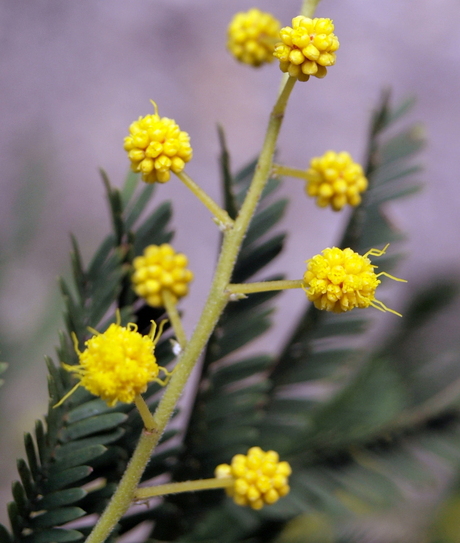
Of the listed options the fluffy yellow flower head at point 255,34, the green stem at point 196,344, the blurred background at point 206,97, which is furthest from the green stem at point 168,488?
the blurred background at point 206,97

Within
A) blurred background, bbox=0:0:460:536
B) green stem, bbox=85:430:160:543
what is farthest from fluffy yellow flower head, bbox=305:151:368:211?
blurred background, bbox=0:0:460:536

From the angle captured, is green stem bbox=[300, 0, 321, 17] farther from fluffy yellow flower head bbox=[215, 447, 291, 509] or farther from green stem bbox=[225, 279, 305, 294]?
fluffy yellow flower head bbox=[215, 447, 291, 509]

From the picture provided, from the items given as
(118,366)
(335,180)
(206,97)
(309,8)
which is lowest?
(118,366)

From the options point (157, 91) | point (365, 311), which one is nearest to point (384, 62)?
point (157, 91)

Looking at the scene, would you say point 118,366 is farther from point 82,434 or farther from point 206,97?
point 206,97

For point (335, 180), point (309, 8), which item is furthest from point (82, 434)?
point (309, 8)

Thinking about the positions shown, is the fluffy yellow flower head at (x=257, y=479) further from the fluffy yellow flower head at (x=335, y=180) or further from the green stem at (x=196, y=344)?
the fluffy yellow flower head at (x=335, y=180)

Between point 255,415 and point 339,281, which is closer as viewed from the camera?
point 339,281
